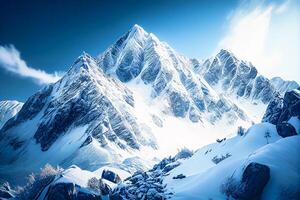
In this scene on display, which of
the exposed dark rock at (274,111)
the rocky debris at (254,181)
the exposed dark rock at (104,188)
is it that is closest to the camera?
the rocky debris at (254,181)

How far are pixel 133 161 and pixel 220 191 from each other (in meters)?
104

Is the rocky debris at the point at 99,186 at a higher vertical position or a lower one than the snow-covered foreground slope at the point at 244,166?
higher

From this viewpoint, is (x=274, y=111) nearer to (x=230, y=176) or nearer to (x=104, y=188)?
(x=230, y=176)

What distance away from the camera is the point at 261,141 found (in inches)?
3270

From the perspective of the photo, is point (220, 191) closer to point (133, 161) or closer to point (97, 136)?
point (133, 161)

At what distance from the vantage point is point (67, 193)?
240 ft

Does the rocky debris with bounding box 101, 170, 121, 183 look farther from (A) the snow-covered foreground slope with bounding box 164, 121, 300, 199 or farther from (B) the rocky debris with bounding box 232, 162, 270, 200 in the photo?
(B) the rocky debris with bounding box 232, 162, 270, 200

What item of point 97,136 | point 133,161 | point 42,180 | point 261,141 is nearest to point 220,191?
point 261,141

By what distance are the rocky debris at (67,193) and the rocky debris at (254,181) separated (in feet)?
110

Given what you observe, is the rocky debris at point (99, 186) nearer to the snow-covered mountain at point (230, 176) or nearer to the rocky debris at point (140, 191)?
the snow-covered mountain at point (230, 176)

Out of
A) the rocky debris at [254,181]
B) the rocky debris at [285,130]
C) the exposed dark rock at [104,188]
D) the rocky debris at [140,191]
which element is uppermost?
the exposed dark rock at [104,188]

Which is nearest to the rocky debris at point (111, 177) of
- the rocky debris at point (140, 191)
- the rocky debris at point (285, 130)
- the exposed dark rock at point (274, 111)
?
the rocky debris at point (140, 191)

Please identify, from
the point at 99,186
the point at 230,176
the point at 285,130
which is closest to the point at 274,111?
the point at 285,130

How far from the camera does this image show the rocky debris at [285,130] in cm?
7953
